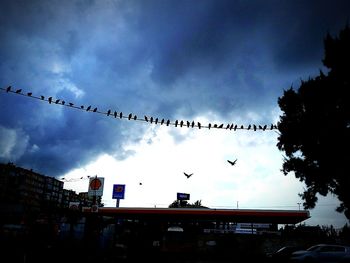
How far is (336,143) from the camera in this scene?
902 inches

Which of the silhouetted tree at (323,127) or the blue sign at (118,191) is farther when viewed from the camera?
the blue sign at (118,191)

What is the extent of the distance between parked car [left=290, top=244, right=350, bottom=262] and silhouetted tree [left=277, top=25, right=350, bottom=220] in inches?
353

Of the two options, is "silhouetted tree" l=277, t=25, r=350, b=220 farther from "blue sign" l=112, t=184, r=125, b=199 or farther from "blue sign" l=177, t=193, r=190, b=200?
"blue sign" l=177, t=193, r=190, b=200

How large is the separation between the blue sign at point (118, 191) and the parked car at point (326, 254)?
35.7m

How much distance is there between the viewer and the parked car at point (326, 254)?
50.3 feet

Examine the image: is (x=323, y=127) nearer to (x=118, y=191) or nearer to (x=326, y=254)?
(x=326, y=254)

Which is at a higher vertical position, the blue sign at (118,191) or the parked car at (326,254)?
the blue sign at (118,191)

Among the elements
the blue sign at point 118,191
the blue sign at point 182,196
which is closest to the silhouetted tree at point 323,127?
the blue sign at point 118,191

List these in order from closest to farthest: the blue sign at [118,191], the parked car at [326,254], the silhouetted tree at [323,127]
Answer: the parked car at [326,254] < the silhouetted tree at [323,127] < the blue sign at [118,191]

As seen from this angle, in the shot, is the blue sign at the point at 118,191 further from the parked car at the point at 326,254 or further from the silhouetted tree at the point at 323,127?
the parked car at the point at 326,254

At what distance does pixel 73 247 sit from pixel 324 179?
65.3 ft

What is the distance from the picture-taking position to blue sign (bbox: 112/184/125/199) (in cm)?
4849

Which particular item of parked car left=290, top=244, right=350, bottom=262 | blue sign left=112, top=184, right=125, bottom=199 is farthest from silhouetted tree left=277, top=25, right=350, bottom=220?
blue sign left=112, top=184, right=125, bottom=199

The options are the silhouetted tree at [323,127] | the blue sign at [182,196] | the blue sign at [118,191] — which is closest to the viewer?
the silhouetted tree at [323,127]
